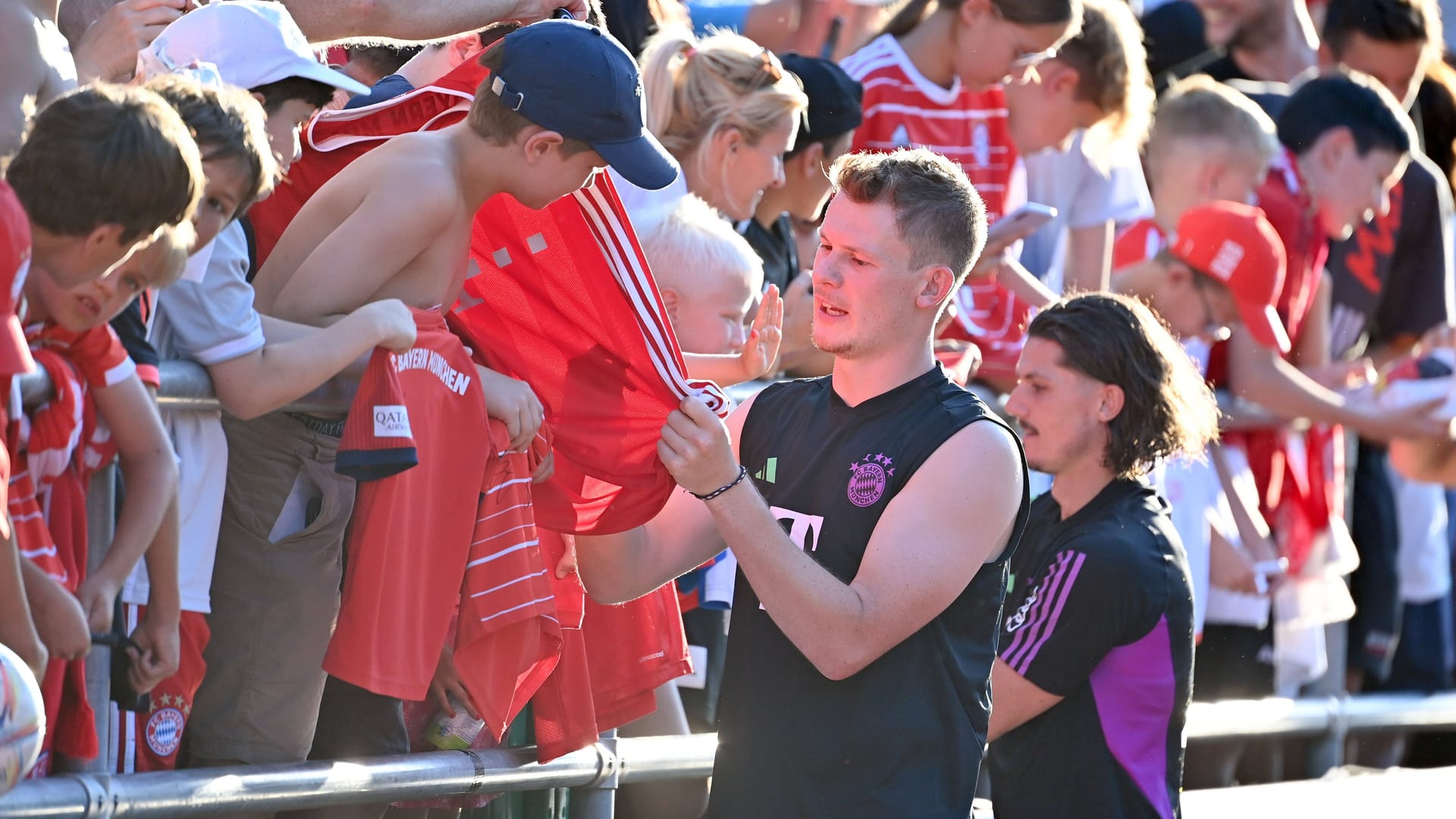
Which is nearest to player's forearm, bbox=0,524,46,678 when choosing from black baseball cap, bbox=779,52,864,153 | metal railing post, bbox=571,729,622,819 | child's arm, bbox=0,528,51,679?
child's arm, bbox=0,528,51,679

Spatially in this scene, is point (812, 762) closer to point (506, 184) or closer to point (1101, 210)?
point (506, 184)

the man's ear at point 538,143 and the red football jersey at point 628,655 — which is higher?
the man's ear at point 538,143

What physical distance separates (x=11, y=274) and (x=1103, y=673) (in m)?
2.41

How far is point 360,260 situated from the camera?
3.49 m

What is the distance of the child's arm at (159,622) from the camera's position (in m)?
3.27

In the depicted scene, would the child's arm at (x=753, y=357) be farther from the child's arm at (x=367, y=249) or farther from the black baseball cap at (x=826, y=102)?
the black baseball cap at (x=826, y=102)

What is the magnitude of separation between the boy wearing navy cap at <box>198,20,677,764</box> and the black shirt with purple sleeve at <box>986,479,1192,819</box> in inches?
49.4

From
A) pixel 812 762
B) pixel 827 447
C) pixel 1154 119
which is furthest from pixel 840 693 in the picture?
pixel 1154 119

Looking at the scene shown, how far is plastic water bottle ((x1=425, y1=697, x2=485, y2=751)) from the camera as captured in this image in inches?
149

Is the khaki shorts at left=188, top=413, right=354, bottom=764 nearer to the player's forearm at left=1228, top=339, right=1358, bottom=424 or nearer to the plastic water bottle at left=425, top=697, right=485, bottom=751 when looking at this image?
the plastic water bottle at left=425, top=697, right=485, bottom=751

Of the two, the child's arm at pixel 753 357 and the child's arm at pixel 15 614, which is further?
the child's arm at pixel 753 357

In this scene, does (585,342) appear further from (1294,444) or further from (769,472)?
(1294,444)

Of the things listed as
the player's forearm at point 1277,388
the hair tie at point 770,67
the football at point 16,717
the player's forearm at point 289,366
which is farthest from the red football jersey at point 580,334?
the player's forearm at point 1277,388

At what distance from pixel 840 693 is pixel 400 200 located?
123cm
